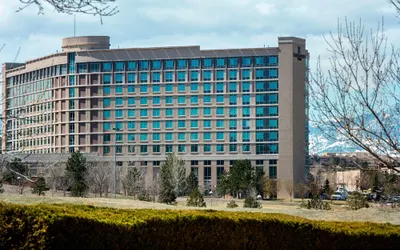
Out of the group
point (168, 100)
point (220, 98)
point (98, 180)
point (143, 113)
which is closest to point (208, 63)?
point (220, 98)

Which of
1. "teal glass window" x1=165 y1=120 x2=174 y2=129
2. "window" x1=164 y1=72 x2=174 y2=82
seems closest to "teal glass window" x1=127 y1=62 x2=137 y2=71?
"window" x1=164 y1=72 x2=174 y2=82

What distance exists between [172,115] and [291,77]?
18.3 meters

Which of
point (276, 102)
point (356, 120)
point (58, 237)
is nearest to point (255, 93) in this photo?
point (276, 102)

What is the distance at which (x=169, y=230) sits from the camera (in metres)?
14.0

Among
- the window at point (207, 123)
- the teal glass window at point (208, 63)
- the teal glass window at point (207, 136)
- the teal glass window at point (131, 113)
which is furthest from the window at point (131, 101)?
the teal glass window at point (208, 63)

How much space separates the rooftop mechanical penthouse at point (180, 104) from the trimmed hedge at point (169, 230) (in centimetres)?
9215

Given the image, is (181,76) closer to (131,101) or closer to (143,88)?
(143,88)

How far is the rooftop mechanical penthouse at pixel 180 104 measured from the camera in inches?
4419

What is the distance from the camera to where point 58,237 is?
10828 mm

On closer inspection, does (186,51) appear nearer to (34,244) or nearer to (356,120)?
(356,120)

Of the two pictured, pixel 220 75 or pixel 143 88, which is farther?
pixel 143 88

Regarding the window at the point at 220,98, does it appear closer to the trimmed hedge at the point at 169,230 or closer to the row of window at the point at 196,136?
the row of window at the point at 196,136

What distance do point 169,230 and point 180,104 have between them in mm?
101908

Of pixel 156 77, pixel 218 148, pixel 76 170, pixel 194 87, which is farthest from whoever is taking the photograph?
pixel 156 77
